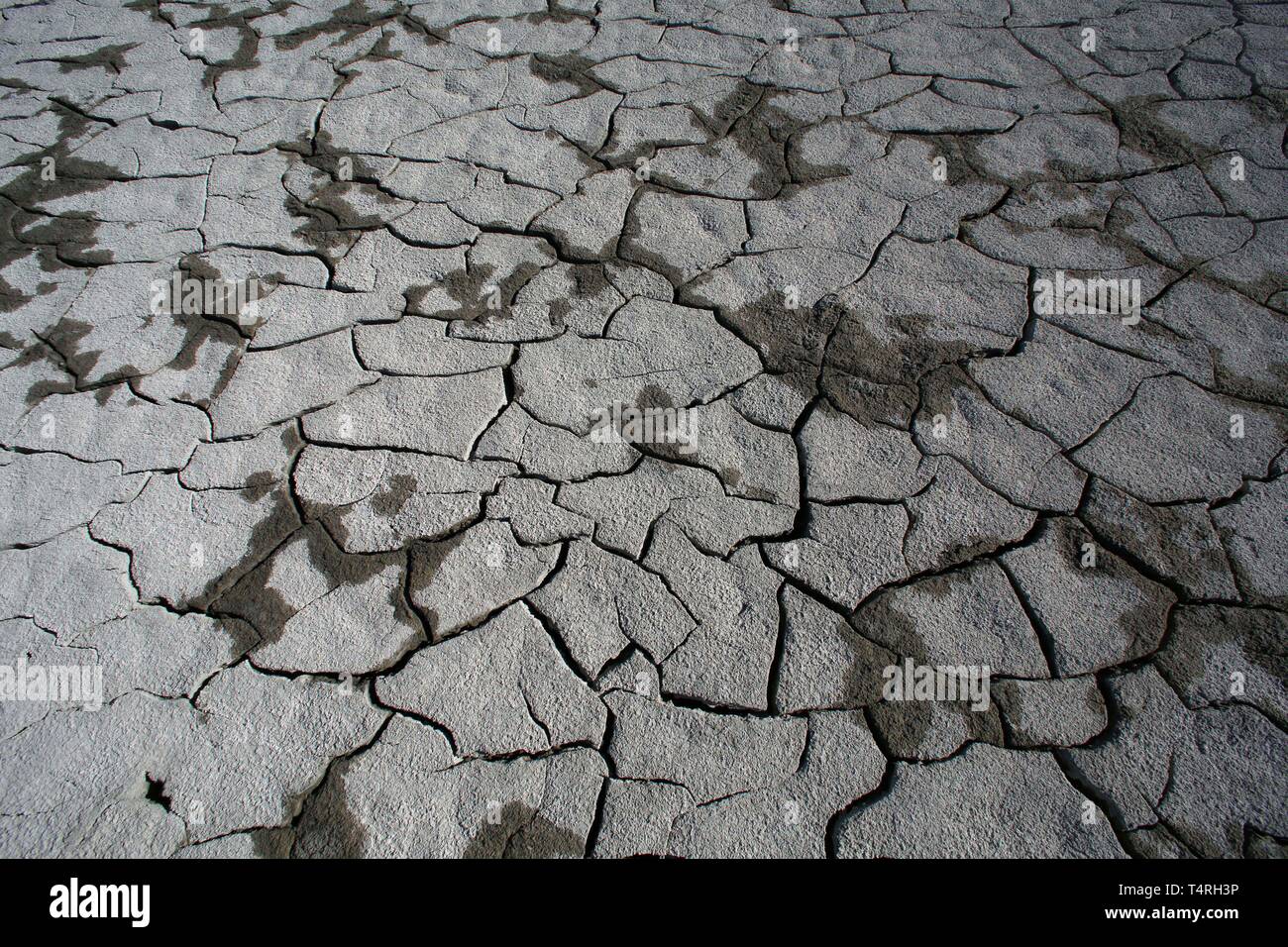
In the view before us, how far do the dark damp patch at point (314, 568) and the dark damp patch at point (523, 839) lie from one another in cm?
47

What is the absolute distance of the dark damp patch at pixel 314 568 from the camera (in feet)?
5.65

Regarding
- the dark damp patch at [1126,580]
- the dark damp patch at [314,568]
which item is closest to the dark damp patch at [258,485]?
the dark damp patch at [314,568]

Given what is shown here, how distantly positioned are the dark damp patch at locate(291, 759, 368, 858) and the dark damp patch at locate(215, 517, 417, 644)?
1.19 feet

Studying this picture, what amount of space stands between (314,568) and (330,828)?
59 centimetres

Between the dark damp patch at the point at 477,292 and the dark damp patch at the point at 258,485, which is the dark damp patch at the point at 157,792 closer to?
the dark damp patch at the point at 258,485

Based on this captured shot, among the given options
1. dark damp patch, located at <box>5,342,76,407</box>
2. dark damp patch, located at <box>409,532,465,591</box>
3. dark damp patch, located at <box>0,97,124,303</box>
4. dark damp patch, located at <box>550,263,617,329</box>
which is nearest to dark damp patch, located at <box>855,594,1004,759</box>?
dark damp patch, located at <box>409,532,465,591</box>

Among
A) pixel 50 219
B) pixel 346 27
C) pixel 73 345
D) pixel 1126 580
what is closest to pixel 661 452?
pixel 1126 580

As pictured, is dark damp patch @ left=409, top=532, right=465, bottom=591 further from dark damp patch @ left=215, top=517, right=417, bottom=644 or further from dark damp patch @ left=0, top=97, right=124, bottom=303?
dark damp patch @ left=0, top=97, right=124, bottom=303

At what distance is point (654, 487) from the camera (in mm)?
1914

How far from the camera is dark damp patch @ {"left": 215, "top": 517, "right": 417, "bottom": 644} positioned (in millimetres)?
1721
